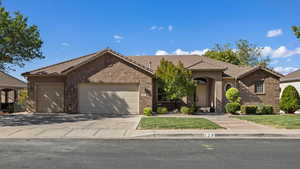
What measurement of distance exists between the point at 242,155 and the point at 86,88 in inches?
560

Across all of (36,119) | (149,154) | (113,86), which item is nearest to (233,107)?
(113,86)

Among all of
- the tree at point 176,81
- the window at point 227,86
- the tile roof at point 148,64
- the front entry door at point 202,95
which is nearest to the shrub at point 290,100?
the tile roof at point 148,64

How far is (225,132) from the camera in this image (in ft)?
32.0

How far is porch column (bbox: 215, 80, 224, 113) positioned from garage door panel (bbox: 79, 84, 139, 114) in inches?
298

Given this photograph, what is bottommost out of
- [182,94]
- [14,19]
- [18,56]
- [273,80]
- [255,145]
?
[255,145]

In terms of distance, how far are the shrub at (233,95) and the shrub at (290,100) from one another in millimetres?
4425

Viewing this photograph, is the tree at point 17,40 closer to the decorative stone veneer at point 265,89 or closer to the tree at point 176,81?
the tree at point 176,81

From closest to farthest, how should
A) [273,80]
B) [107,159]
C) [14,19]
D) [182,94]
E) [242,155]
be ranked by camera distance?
[107,159]
[242,155]
[14,19]
[182,94]
[273,80]

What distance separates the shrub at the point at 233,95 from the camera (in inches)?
725

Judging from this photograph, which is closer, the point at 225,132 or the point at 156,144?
the point at 156,144

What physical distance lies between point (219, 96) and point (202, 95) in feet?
9.86

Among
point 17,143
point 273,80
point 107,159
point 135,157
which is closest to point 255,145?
point 135,157

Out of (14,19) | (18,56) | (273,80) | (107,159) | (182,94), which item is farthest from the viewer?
(273,80)

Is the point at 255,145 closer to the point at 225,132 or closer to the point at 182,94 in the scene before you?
the point at 225,132
